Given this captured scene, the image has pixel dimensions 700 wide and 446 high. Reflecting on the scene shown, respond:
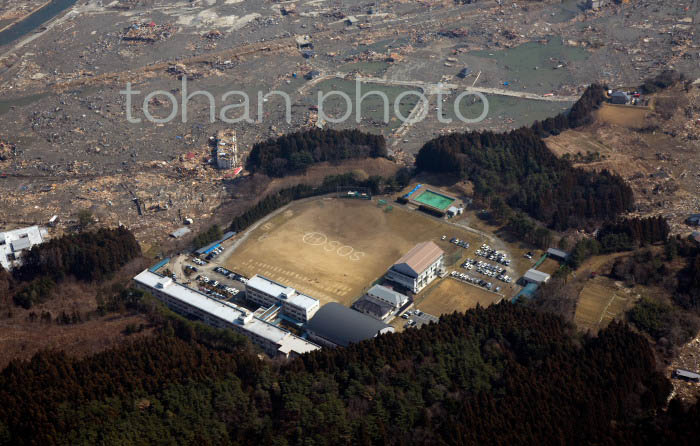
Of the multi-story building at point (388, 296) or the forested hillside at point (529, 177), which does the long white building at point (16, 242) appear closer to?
the multi-story building at point (388, 296)

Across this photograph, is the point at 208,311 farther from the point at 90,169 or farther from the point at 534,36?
the point at 534,36

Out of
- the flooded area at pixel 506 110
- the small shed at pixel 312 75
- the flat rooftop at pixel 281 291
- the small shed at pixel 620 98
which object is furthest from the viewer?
the small shed at pixel 312 75

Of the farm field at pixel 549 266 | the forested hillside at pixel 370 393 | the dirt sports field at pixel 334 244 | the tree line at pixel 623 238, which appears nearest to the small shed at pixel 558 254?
the farm field at pixel 549 266

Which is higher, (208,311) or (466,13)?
(466,13)

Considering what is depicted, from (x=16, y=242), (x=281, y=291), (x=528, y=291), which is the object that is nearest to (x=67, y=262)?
(x=16, y=242)

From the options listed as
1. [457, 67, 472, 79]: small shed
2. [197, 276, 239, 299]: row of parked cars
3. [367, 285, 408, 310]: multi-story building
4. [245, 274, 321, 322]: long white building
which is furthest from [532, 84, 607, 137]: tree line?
[197, 276, 239, 299]: row of parked cars

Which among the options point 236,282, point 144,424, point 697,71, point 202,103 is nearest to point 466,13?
point 697,71

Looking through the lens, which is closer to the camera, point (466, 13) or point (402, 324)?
point (402, 324)
